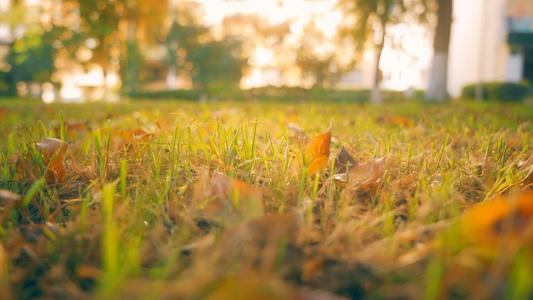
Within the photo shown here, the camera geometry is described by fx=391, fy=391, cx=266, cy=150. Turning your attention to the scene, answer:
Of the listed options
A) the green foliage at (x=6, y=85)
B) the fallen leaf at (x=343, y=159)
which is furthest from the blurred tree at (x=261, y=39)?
the fallen leaf at (x=343, y=159)

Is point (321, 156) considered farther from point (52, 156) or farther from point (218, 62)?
point (218, 62)

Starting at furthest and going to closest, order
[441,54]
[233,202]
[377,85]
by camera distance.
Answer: [377,85], [441,54], [233,202]

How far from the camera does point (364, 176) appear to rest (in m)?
0.99

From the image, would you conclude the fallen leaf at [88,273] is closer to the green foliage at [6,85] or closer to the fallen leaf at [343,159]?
the fallen leaf at [343,159]

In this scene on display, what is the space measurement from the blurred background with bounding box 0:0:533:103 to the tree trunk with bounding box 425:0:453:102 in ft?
0.09

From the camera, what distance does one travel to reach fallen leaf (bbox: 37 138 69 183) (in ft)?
3.45

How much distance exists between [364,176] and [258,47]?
22396 mm

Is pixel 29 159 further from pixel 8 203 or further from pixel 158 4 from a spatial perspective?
pixel 158 4

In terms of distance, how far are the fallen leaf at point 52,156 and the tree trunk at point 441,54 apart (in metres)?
10.4

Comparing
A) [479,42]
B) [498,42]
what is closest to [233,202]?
[498,42]

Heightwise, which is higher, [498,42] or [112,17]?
[498,42]

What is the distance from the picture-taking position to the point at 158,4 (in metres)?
9.56

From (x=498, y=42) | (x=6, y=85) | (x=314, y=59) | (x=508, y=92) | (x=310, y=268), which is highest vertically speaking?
(x=498, y=42)

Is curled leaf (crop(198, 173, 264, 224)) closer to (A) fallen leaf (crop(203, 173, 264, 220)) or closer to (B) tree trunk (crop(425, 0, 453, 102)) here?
(A) fallen leaf (crop(203, 173, 264, 220))
